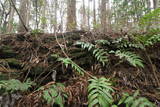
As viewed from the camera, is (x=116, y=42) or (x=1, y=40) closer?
(x=116, y=42)

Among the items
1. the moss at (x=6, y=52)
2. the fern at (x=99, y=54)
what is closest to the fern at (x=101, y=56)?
the fern at (x=99, y=54)

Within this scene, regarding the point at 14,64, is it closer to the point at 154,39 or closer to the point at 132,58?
the point at 132,58

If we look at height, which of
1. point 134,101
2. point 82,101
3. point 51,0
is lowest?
point 82,101

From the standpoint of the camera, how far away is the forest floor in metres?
1.78

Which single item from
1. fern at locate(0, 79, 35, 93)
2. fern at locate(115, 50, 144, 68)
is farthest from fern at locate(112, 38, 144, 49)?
fern at locate(0, 79, 35, 93)

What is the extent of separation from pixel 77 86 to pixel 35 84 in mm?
627

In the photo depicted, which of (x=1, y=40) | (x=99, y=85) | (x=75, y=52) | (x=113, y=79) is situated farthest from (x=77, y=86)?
(x=1, y=40)

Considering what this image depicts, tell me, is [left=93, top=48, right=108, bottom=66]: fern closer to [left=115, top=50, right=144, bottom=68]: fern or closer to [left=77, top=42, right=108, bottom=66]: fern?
[left=77, top=42, right=108, bottom=66]: fern

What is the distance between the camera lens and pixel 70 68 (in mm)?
2148

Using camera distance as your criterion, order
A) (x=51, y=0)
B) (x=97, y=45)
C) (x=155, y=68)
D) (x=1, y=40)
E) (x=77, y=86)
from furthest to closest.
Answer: (x=51, y=0), (x=1, y=40), (x=97, y=45), (x=155, y=68), (x=77, y=86)

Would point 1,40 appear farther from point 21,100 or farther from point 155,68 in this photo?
point 155,68

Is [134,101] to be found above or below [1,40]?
below

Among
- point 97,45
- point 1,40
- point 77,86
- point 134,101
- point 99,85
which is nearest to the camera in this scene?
point 134,101

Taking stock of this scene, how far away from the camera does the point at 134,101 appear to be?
135 centimetres
